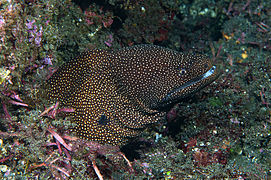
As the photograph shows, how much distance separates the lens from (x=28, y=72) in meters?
3.54

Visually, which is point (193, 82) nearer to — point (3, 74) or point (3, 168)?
point (3, 74)

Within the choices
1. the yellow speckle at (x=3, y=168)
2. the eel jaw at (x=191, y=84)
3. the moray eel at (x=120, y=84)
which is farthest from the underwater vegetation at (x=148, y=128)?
the eel jaw at (x=191, y=84)

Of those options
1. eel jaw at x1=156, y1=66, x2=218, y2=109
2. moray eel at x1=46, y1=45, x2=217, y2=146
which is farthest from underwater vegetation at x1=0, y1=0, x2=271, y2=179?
eel jaw at x1=156, y1=66, x2=218, y2=109

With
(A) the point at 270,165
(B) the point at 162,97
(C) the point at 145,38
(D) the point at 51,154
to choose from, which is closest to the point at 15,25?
A: (D) the point at 51,154

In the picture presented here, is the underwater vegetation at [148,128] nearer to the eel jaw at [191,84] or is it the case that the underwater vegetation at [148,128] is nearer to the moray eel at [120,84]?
the moray eel at [120,84]

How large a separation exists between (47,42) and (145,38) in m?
2.36

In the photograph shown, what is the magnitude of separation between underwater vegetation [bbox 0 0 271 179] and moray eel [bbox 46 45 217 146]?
331 mm

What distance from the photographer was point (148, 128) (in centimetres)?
464

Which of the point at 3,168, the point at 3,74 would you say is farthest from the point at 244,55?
the point at 3,168

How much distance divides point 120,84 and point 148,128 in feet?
4.81

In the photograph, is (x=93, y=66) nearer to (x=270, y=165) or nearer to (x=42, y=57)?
(x=42, y=57)

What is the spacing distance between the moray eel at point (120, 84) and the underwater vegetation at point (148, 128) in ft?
1.08

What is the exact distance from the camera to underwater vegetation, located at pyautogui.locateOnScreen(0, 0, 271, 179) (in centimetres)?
295

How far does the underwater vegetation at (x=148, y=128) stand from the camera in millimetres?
2953
